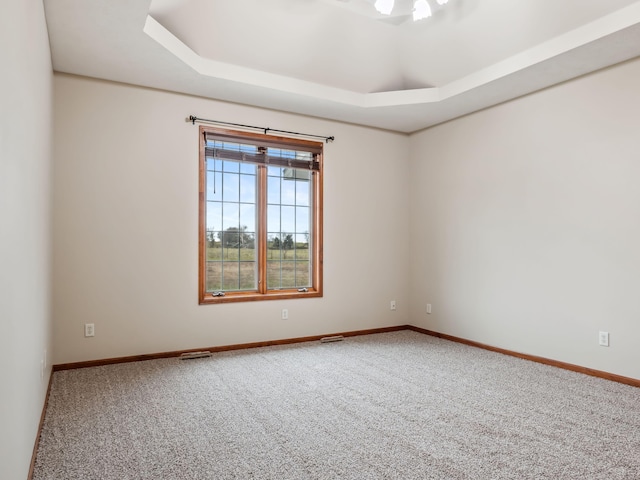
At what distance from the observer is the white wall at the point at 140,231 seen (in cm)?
366

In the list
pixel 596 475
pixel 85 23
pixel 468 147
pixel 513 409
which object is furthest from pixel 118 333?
pixel 468 147

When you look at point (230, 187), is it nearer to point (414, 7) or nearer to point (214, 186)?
point (214, 186)

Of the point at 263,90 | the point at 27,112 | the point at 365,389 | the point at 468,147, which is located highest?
the point at 263,90

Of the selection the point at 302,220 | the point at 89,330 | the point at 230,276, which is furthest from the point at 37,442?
the point at 302,220

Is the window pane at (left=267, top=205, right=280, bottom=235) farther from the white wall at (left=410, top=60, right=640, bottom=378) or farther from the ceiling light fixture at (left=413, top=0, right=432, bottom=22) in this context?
the ceiling light fixture at (left=413, top=0, right=432, bottom=22)

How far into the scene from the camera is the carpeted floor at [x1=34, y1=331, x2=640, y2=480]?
81.5 inches

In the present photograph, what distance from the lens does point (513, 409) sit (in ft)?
9.20

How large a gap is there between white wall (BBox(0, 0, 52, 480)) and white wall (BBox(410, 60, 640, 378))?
4.01 m

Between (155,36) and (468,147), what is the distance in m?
3.39

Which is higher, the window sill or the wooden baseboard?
the window sill

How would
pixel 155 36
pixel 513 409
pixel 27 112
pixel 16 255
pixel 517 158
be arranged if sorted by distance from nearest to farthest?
pixel 16 255
pixel 27 112
pixel 513 409
pixel 155 36
pixel 517 158

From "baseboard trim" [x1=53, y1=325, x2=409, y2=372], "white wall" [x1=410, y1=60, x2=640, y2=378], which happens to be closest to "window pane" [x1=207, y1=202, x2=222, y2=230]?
"baseboard trim" [x1=53, y1=325, x2=409, y2=372]

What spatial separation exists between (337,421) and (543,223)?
108 inches

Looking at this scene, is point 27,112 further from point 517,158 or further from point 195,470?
point 517,158
